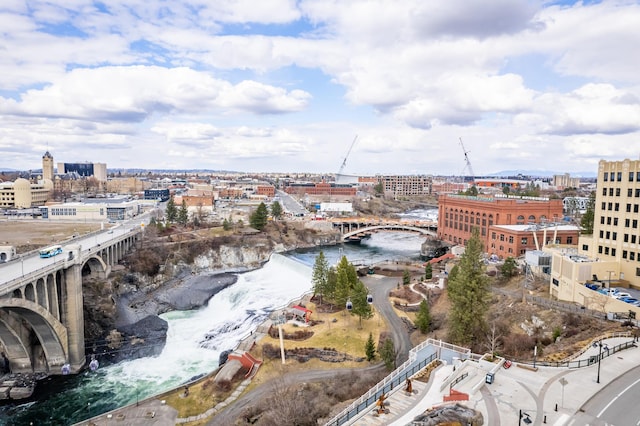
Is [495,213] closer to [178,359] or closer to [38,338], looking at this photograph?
[178,359]

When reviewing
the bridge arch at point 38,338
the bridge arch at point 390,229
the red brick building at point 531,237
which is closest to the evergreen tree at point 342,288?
the bridge arch at point 38,338

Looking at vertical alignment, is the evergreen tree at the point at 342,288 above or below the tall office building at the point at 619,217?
below

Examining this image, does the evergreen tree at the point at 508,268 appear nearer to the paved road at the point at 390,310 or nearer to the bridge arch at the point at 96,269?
the paved road at the point at 390,310

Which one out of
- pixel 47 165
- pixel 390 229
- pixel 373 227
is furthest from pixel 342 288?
pixel 47 165

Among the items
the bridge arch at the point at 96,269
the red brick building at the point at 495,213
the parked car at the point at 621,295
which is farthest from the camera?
the red brick building at the point at 495,213

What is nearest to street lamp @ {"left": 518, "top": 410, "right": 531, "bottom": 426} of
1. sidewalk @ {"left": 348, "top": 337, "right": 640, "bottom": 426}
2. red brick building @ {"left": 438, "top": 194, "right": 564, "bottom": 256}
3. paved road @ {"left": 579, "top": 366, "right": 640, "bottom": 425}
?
sidewalk @ {"left": 348, "top": 337, "right": 640, "bottom": 426}

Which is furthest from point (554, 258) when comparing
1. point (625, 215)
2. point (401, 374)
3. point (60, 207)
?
point (60, 207)
